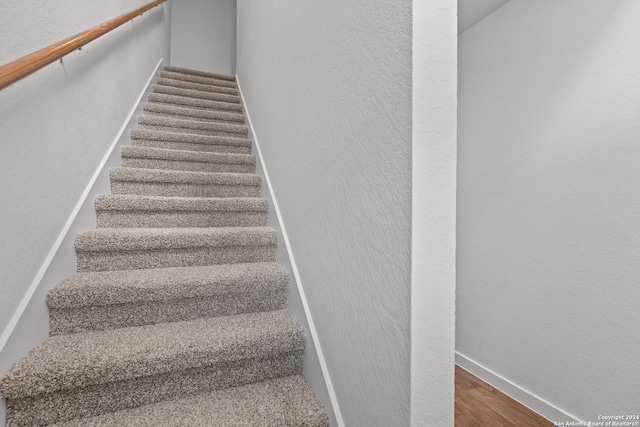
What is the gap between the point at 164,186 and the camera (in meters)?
1.72

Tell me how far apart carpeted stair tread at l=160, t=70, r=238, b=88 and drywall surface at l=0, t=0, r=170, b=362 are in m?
1.51

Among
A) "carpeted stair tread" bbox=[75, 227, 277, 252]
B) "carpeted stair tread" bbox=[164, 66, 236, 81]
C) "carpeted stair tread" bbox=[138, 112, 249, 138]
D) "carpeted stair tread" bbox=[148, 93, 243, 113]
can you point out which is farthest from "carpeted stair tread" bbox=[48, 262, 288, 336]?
"carpeted stair tread" bbox=[164, 66, 236, 81]

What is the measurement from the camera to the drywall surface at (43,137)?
872mm

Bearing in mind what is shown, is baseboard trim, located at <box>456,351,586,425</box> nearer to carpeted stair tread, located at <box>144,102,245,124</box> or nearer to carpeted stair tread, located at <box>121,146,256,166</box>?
carpeted stair tread, located at <box>121,146,256,166</box>

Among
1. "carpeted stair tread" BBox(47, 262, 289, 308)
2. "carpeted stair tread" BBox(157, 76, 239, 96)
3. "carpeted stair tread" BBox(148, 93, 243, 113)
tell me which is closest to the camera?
"carpeted stair tread" BBox(47, 262, 289, 308)

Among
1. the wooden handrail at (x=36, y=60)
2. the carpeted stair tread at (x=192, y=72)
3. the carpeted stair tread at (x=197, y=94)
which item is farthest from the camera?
the carpeted stair tread at (x=192, y=72)

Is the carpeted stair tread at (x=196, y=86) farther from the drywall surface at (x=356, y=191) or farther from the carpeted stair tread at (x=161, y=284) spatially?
the carpeted stair tread at (x=161, y=284)

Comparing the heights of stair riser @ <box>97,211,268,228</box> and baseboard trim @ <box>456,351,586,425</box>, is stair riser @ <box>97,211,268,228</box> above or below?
above

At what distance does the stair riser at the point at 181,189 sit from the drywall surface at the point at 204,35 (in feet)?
11.6

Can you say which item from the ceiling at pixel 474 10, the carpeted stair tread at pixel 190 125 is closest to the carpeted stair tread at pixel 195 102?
the carpeted stair tread at pixel 190 125

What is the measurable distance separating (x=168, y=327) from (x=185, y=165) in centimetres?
116

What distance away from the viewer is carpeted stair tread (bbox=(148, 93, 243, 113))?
256 centimetres

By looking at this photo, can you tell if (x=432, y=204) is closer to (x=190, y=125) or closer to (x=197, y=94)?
(x=190, y=125)

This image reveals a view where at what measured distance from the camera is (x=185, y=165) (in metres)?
1.93
